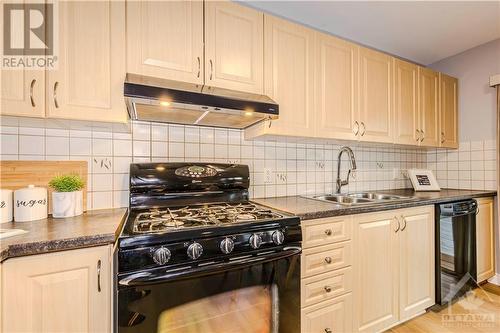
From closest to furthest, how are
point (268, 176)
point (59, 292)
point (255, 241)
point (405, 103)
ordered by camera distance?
point (59, 292) → point (255, 241) → point (268, 176) → point (405, 103)

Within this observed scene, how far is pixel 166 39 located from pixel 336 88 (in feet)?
3.95

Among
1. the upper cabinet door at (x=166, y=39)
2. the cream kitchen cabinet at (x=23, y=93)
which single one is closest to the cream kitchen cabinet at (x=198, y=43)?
the upper cabinet door at (x=166, y=39)

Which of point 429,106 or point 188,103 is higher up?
point 429,106

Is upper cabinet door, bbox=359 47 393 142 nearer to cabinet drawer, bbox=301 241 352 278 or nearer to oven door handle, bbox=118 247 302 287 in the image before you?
cabinet drawer, bbox=301 241 352 278

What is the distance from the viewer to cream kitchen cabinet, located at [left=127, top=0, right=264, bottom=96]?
1.30m

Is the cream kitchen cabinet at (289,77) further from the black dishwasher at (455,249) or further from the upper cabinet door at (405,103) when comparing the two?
the black dishwasher at (455,249)

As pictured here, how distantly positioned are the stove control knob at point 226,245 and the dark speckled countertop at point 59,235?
1.36 feet

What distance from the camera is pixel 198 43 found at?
4.65 feet

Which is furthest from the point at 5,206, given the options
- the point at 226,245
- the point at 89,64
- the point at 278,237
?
the point at 278,237

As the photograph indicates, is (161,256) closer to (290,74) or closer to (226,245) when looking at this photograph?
(226,245)

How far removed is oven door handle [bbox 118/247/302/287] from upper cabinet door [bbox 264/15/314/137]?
2.48 feet

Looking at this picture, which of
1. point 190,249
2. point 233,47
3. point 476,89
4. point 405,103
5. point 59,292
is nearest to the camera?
point 59,292

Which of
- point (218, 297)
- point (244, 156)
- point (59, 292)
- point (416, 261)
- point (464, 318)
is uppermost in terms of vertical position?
point (244, 156)

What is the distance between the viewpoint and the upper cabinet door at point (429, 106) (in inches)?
92.2
